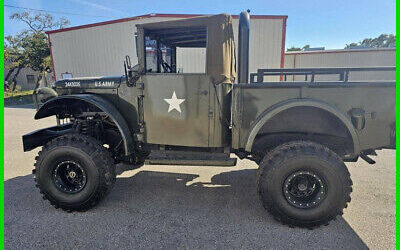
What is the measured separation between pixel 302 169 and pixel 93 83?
10.1 ft

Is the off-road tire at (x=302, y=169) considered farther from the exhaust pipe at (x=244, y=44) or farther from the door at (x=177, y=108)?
the exhaust pipe at (x=244, y=44)

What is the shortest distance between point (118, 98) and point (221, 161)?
1.68m

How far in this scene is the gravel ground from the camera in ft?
8.44

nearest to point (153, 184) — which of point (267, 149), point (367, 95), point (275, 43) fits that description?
point (267, 149)

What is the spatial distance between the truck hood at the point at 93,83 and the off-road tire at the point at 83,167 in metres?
0.78

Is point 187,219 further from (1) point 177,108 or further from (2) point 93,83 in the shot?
(2) point 93,83

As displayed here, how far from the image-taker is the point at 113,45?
14.6 m

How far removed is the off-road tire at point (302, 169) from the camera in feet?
8.93

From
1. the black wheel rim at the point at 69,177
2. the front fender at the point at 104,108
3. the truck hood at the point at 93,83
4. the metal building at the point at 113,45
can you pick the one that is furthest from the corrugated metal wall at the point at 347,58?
the black wheel rim at the point at 69,177

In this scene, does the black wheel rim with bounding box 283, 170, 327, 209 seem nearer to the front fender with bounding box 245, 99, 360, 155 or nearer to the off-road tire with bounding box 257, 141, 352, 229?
the off-road tire with bounding box 257, 141, 352, 229

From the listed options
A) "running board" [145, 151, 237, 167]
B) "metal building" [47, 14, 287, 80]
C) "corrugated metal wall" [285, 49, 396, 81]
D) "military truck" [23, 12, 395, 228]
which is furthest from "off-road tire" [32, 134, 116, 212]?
"corrugated metal wall" [285, 49, 396, 81]

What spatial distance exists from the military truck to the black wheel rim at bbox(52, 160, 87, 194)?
15 millimetres

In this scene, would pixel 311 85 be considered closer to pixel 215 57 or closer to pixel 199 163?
pixel 215 57

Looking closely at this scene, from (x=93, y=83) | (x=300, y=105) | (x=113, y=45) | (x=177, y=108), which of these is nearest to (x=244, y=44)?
(x=300, y=105)
